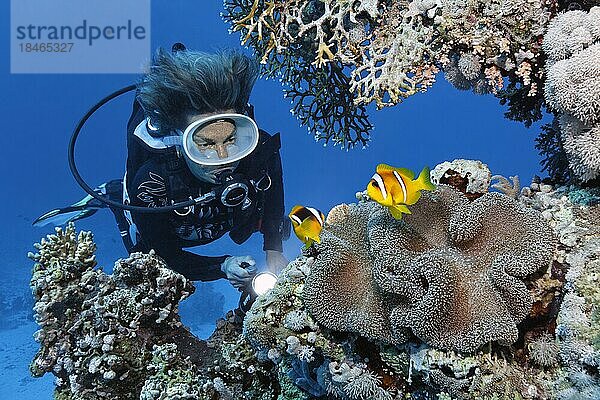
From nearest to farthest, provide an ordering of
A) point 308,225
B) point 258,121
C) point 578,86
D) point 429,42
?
1. point 578,86
2. point 308,225
3. point 429,42
4. point 258,121

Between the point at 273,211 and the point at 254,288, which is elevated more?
the point at 273,211

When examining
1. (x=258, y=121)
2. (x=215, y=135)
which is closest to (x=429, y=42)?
(x=215, y=135)

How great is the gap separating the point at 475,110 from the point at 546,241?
102924mm

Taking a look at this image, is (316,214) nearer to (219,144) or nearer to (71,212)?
(219,144)

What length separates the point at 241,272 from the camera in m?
4.68

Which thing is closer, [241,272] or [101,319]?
[101,319]

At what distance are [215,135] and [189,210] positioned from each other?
928mm

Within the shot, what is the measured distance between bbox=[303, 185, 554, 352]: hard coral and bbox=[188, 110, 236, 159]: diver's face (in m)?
2.32

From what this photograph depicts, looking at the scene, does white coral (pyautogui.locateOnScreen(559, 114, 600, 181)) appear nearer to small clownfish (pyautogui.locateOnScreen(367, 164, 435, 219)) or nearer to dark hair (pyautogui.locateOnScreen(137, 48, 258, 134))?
small clownfish (pyautogui.locateOnScreen(367, 164, 435, 219))

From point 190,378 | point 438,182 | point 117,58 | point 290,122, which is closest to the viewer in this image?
point 438,182

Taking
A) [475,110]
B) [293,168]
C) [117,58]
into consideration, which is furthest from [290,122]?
[475,110]

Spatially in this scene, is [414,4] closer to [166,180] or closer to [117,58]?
[166,180]

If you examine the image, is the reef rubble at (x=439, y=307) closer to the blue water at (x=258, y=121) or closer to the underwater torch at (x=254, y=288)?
the underwater torch at (x=254, y=288)

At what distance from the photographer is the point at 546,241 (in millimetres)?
2309
